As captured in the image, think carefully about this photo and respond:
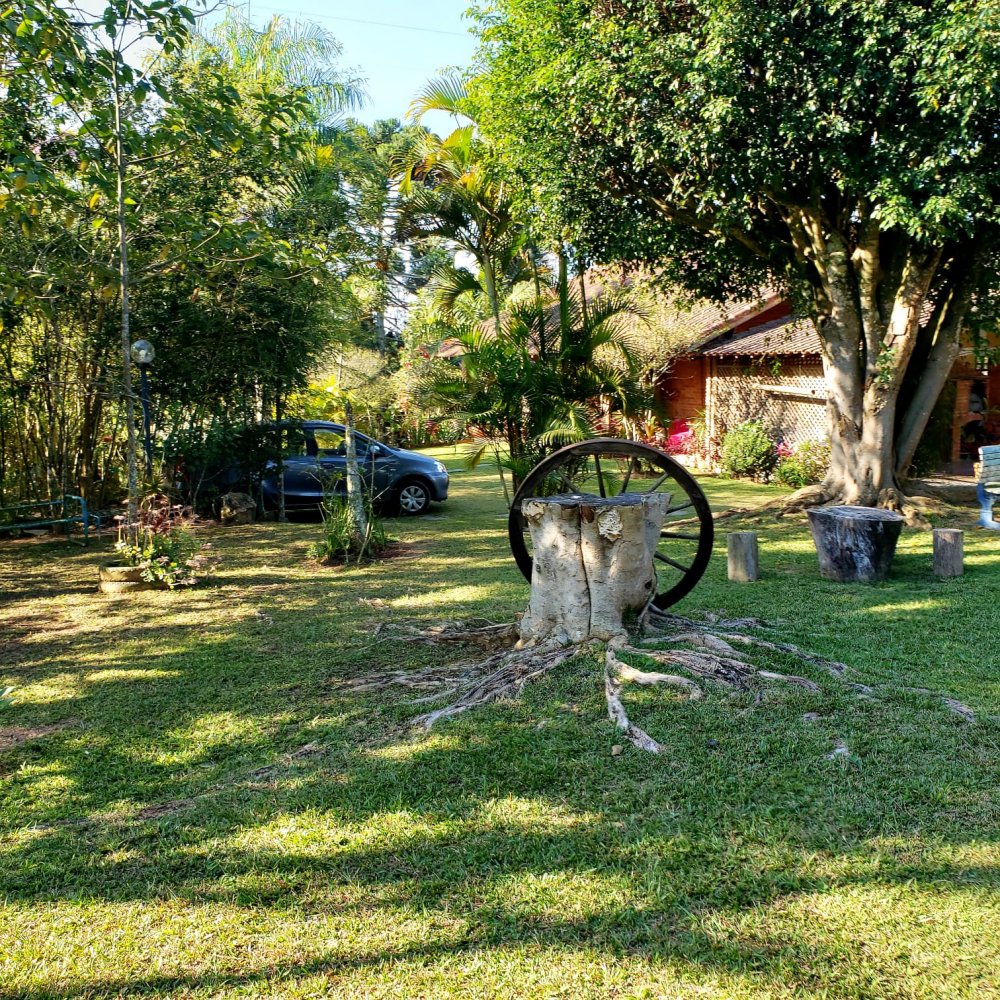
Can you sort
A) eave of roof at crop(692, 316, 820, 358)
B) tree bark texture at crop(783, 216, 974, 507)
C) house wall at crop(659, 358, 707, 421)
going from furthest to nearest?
house wall at crop(659, 358, 707, 421), eave of roof at crop(692, 316, 820, 358), tree bark texture at crop(783, 216, 974, 507)

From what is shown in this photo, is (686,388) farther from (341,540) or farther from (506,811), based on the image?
(506,811)

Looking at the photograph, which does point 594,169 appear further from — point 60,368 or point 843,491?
point 60,368

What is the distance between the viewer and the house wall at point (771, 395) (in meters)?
17.0

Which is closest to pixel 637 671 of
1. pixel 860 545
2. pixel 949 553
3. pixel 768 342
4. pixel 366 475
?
pixel 860 545

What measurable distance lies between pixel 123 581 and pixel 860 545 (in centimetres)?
676

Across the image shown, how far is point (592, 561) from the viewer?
16.8ft

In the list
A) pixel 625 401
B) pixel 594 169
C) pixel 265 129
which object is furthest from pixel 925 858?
pixel 594 169

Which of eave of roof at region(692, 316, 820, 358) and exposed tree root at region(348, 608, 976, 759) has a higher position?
eave of roof at region(692, 316, 820, 358)

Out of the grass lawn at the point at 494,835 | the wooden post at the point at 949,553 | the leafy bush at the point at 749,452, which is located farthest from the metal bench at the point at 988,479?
the leafy bush at the point at 749,452

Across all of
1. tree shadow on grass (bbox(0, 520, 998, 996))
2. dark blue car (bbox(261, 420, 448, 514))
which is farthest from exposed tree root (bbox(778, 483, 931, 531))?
tree shadow on grass (bbox(0, 520, 998, 996))

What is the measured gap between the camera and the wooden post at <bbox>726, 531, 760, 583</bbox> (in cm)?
813

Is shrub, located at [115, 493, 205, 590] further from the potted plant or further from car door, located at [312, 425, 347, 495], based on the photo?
car door, located at [312, 425, 347, 495]

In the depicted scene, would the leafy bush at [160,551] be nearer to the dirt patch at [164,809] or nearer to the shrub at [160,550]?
the shrub at [160,550]

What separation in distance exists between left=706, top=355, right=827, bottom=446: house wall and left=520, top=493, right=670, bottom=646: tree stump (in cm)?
1178
